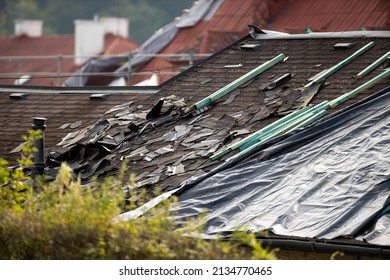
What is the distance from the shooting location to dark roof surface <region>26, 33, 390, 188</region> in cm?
1451

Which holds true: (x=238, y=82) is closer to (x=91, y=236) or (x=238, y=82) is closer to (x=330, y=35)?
(x=330, y=35)

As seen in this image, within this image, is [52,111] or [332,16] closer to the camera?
[52,111]

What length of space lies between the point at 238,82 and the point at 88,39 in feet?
116

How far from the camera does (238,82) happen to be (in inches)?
645

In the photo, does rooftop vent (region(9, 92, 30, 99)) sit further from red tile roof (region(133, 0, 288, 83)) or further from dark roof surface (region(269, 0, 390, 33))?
red tile roof (region(133, 0, 288, 83))

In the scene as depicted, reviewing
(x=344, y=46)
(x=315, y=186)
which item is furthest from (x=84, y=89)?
(x=315, y=186)

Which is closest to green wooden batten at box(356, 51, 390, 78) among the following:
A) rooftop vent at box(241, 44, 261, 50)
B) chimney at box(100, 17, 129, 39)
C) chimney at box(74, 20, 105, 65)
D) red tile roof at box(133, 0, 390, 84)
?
rooftop vent at box(241, 44, 261, 50)

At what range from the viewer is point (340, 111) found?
14.2m

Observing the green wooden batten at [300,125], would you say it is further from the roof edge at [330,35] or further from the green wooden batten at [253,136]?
the roof edge at [330,35]

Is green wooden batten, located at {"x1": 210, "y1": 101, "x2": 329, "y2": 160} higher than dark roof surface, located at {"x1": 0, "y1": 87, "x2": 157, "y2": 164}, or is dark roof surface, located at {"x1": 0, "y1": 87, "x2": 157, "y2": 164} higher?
dark roof surface, located at {"x1": 0, "y1": 87, "x2": 157, "y2": 164}

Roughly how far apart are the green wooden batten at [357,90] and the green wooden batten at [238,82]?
1.93 meters

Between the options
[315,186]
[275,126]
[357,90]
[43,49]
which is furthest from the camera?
[43,49]

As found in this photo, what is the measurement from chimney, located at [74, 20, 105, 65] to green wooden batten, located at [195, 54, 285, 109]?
33497 mm

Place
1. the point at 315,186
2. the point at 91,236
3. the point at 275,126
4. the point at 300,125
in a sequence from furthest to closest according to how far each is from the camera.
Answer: the point at 275,126 → the point at 300,125 → the point at 315,186 → the point at 91,236
